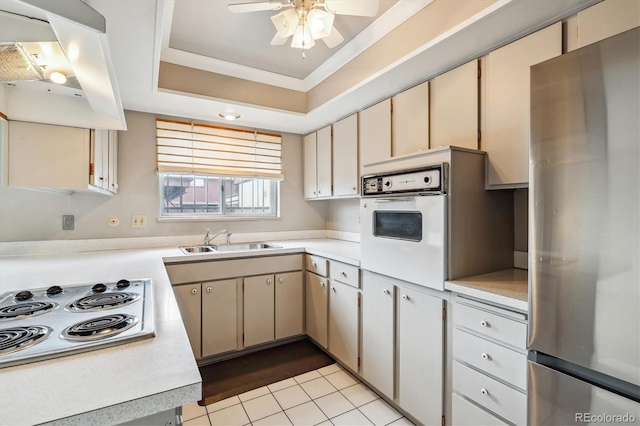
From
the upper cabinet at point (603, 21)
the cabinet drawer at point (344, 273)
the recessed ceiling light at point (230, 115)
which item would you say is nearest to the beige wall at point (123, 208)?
the recessed ceiling light at point (230, 115)

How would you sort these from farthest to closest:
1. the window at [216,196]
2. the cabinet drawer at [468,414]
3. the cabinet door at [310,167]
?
the cabinet door at [310,167], the window at [216,196], the cabinet drawer at [468,414]

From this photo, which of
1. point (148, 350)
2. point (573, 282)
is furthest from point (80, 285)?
point (573, 282)

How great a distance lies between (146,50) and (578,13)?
6.78 ft

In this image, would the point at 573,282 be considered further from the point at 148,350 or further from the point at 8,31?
the point at 8,31

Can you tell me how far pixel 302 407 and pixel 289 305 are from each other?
93cm

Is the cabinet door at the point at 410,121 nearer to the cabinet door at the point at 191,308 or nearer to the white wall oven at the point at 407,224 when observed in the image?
the white wall oven at the point at 407,224

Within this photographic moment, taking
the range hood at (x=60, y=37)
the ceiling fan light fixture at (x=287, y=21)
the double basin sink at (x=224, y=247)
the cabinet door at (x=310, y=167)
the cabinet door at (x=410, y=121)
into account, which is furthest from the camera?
the cabinet door at (x=310, y=167)

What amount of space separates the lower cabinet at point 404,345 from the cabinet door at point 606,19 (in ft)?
4.39

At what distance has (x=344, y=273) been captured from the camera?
2301mm

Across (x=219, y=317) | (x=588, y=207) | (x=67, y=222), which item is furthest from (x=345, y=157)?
(x=67, y=222)

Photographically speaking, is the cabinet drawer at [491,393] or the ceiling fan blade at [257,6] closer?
the cabinet drawer at [491,393]

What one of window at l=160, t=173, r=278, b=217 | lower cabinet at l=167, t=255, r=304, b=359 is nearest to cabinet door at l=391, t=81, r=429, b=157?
lower cabinet at l=167, t=255, r=304, b=359

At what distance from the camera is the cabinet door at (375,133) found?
2.30 metres

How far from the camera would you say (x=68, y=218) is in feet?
8.00
